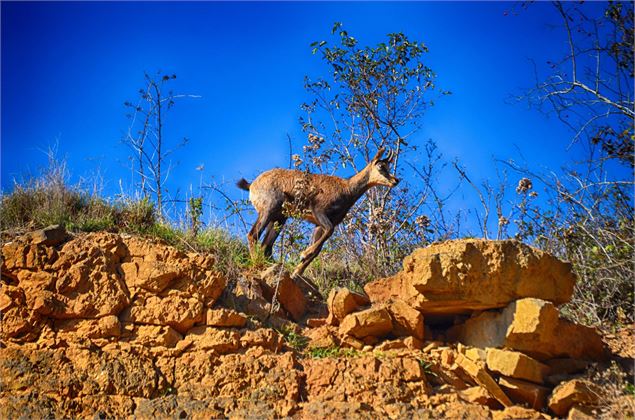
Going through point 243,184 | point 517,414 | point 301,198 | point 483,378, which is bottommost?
point 517,414

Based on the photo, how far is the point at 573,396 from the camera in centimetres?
602

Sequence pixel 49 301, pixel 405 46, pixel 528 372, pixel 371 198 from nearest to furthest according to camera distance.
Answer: pixel 528 372, pixel 49 301, pixel 405 46, pixel 371 198

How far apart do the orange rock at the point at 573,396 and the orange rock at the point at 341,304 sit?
7.86ft

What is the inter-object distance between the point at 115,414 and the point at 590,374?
5.00 meters

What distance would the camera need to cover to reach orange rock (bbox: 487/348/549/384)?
6230 mm

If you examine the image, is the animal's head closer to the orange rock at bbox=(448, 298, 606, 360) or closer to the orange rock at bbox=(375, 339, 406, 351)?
the orange rock at bbox=(448, 298, 606, 360)

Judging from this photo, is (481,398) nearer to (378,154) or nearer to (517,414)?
(517,414)

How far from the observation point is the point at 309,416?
5883 millimetres

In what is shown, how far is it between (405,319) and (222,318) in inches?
84.5

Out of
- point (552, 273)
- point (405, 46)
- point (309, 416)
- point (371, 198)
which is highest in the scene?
point (405, 46)

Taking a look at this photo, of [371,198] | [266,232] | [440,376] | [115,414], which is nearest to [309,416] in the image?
[440,376]

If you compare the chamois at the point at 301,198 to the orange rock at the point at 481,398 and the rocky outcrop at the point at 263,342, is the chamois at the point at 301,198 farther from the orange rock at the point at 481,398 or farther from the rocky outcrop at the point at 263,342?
the orange rock at the point at 481,398

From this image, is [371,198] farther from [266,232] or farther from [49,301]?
[49,301]

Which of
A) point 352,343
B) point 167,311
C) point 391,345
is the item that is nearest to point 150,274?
point 167,311
